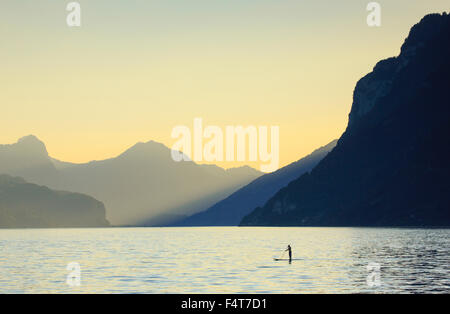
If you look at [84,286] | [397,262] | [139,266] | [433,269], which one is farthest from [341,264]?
[84,286]

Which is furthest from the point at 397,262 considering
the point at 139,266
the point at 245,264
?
the point at 139,266

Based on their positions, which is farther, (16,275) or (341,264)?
(341,264)

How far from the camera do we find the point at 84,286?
230ft
